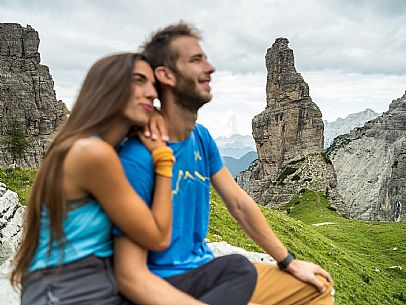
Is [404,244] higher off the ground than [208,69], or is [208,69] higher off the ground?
[208,69]

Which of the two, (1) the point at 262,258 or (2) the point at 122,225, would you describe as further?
(1) the point at 262,258

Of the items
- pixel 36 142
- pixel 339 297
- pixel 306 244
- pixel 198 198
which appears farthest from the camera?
pixel 36 142

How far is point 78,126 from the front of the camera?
3100 millimetres

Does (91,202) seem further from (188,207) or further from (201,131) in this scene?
(201,131)

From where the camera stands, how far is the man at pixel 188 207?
3.20 m

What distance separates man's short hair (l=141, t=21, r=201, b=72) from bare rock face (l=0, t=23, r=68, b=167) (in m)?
88.1

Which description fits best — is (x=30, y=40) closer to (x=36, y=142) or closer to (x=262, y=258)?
(x=36, y=142)

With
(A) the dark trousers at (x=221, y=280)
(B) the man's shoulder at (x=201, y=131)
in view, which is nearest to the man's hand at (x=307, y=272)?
(A) the dark trousers at (x=221, y=280)

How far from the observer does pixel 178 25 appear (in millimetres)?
3877

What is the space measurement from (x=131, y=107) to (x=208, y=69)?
3.15ft

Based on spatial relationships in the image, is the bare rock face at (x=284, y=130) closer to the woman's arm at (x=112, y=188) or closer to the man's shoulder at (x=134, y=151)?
the man's shoulder at (x=134, y=151)

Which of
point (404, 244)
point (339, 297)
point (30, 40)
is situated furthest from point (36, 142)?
point (339, 297)

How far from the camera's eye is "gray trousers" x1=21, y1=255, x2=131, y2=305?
3041mm

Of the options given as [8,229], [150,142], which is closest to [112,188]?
[150,142]
